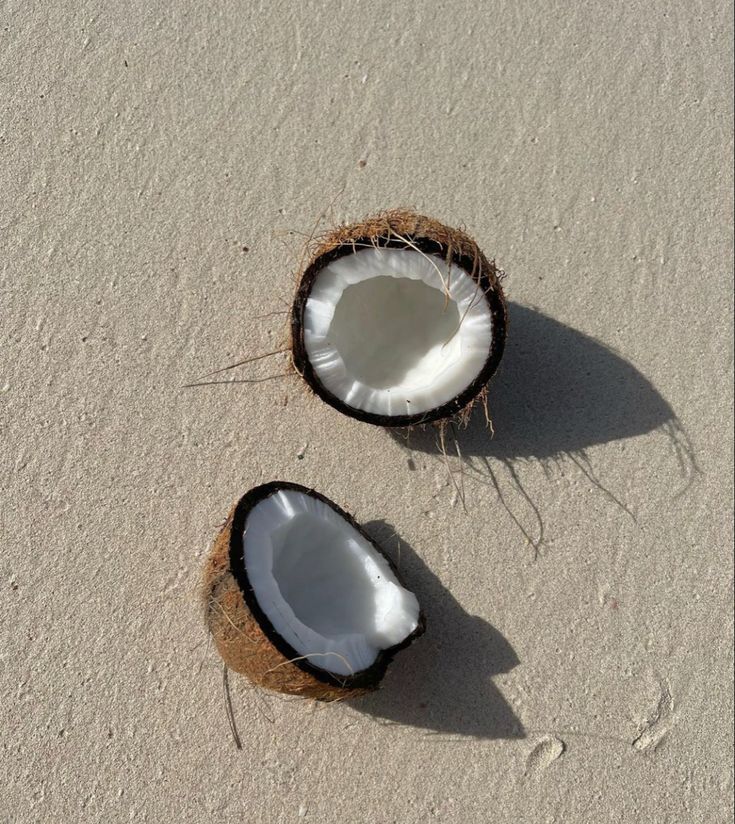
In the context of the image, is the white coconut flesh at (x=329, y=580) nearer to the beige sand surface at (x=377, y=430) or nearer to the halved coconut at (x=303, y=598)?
the halved coconut at (x=303, y=598)

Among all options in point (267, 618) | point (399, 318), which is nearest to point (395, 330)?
point (399, 318)

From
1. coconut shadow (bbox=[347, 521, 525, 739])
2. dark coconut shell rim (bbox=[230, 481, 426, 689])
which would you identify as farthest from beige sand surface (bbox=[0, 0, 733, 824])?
dark coconut shell rim (bbox=[230, 481, 426, 689])

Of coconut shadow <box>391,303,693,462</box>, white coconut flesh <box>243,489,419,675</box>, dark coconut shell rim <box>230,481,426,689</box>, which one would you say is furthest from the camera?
coconut shadow <box>391,303,693,462</box>

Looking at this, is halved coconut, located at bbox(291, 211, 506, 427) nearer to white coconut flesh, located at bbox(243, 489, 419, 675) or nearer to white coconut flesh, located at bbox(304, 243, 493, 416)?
white coconut flesh, located at bbox(304, 243, 493, 416)

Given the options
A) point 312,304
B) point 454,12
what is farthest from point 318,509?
point 454,12

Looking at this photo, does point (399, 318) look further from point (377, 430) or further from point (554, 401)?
point (554, 401)

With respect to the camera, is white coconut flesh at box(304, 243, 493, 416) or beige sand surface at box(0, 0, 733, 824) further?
beige sand surface at box(0, 0, 733, 824)

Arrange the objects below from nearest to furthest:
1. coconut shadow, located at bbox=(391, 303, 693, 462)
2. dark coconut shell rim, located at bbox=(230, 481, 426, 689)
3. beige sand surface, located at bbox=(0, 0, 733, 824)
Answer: dark coconut shell rim, located at bbox=(230, 481, 426, 689)
beige sand surface, located at bbox=(0, 0, 733, 824)
coconut shadow, located at bbox=(391, 303, 693, 462)

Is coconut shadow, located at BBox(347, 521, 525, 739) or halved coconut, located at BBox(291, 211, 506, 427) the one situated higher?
halved coconut, located at BBox(291, 211, 506, 427)
